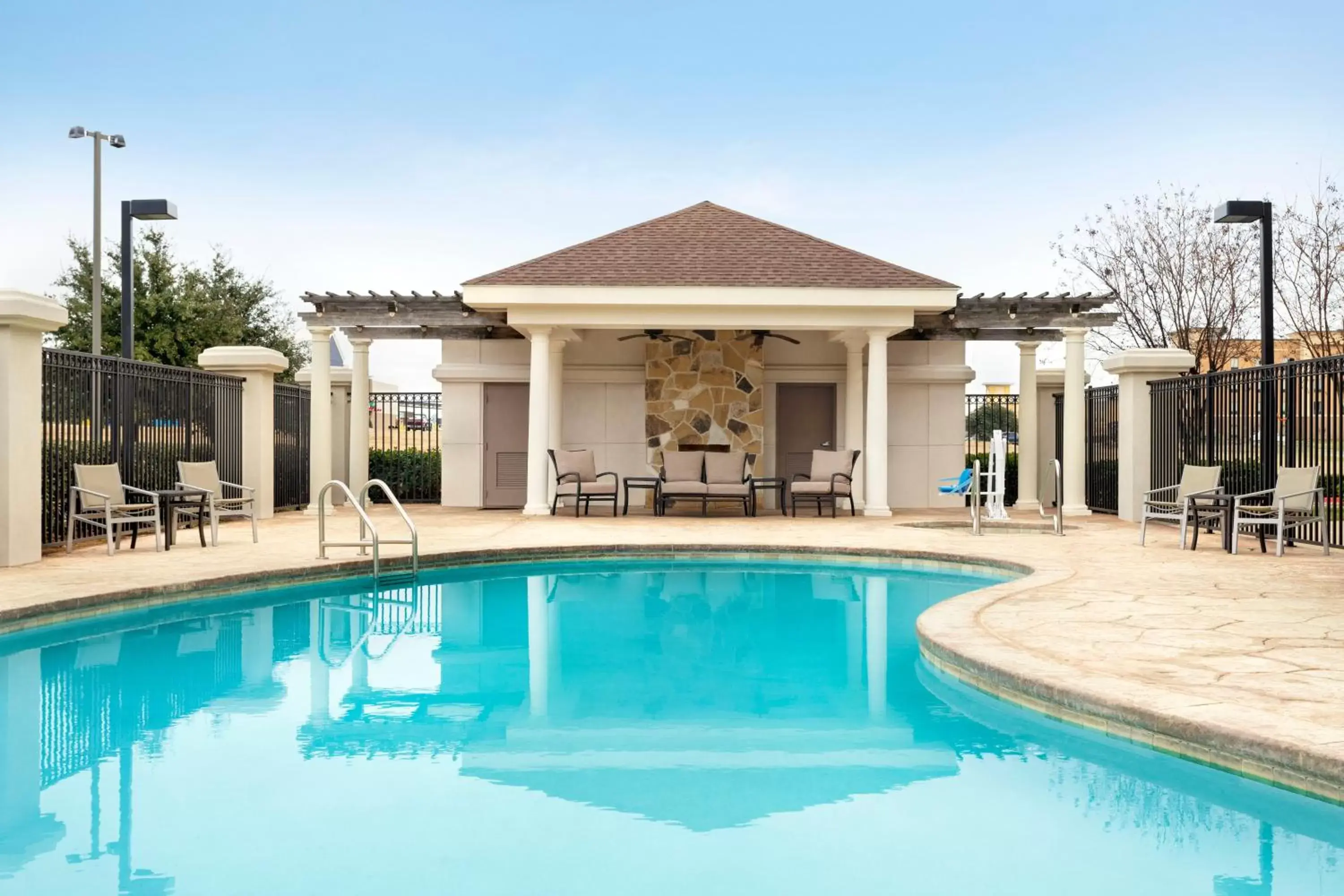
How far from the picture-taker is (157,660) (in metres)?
6.17

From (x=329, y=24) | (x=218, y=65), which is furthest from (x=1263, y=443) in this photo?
(x=218, y=65)

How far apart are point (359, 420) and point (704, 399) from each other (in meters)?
5.58

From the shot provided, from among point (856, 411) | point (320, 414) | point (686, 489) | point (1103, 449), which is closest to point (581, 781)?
point (686, 489)

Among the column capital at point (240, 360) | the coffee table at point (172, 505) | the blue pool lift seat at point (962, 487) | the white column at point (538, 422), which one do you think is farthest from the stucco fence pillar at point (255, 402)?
the blue pool lift seat at point (962, 487)

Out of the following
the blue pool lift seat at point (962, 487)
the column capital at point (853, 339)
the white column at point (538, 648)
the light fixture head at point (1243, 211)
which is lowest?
the white column at point (538, 648)

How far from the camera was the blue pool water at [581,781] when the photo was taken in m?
3.18

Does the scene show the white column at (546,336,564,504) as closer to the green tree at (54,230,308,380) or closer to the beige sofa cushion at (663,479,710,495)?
the beige sofa cushion at (663,479,710,495)

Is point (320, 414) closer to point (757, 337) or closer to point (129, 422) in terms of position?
point (129, 422)

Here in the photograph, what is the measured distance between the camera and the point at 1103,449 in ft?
53.7

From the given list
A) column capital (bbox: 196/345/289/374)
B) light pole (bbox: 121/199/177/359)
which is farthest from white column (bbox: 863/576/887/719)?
column capital (bbox: 196/345/289/374)

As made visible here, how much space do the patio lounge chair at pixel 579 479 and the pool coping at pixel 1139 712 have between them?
9.85m

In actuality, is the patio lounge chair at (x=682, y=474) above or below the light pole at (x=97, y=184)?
below

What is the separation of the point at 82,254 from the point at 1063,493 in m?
24.9

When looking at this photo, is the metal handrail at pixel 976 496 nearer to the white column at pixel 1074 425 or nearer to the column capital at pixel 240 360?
the white column at pixel 1074 425
